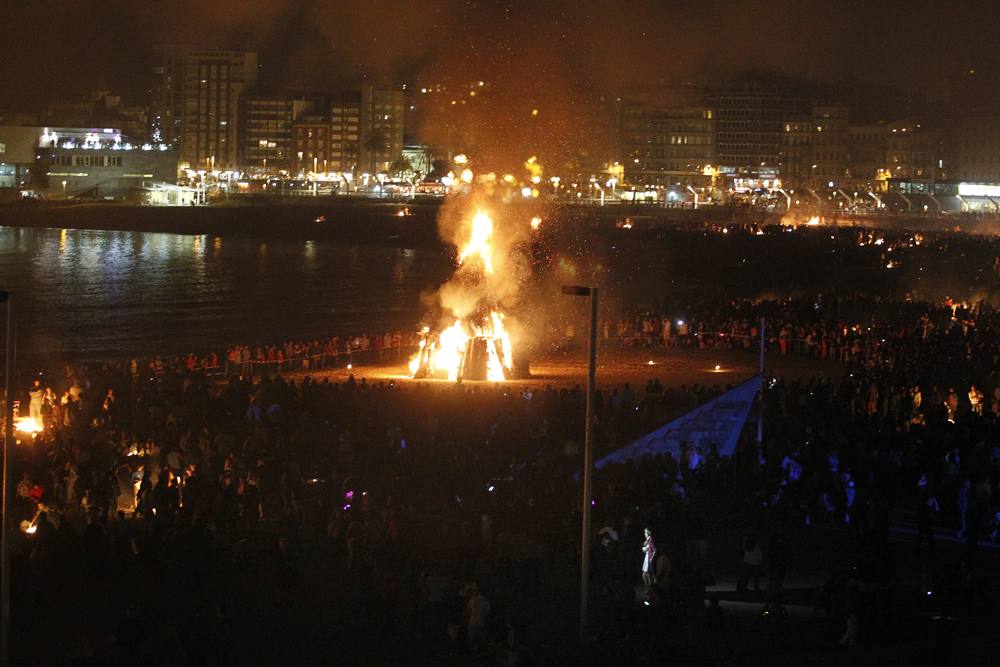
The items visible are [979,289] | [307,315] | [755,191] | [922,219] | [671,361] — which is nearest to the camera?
[671,361]

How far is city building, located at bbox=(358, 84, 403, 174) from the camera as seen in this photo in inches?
7269

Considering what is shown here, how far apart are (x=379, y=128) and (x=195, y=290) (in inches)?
4744

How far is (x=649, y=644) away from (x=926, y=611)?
8.75ft

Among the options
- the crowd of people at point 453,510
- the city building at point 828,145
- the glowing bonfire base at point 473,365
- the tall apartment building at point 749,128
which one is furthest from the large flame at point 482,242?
the tall apartment building at point 749,128

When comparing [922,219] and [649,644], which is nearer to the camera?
[649,644]

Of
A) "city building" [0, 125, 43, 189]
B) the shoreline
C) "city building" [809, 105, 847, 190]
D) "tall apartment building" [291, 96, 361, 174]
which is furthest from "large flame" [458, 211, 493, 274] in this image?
"tall apartment building" [291, 96, 361, 174]

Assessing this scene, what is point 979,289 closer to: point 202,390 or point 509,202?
point 509,202

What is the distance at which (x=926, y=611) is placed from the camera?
10.8m

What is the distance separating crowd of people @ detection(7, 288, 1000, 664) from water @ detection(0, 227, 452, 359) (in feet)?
86.0

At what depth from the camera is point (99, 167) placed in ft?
477

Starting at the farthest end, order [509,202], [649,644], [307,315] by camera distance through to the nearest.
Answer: [307,315] → [509,202] → [649,644]

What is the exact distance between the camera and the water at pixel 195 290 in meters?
48.9

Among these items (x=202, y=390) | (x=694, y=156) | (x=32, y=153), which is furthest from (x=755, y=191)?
(x=202, y=390)

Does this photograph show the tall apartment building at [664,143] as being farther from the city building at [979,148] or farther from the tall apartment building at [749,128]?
the city building at [979,148]
